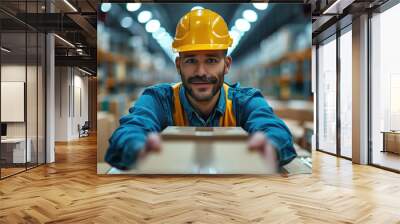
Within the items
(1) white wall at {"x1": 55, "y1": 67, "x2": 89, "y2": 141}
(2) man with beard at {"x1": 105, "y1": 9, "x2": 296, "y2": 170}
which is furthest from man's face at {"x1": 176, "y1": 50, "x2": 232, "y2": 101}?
(1) white wall at {"x1": 55, "y1": 67, "x2": 89, "y2": 141}

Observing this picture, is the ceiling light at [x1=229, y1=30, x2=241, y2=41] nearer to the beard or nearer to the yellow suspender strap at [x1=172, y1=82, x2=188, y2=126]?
the beard

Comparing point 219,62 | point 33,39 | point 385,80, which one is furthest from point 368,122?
point 33,39

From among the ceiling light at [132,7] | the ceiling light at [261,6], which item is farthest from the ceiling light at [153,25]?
the ceiling light at [261,6]

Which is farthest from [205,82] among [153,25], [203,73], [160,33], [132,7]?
[132,7]

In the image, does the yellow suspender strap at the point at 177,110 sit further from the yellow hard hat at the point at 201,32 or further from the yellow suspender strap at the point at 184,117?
the yellow hard hat at the point at 201,32

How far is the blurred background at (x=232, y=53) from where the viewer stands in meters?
2.54

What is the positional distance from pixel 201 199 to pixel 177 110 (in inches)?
82.7

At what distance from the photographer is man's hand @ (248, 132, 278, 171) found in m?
2.33

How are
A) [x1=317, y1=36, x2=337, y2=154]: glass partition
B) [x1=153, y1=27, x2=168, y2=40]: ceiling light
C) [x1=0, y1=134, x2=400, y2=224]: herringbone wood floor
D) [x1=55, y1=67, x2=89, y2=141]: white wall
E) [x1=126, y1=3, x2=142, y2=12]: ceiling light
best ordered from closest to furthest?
[x1=126, y1=3, x2=142, y2=12]: ceiling light, [x1=153, y1=27, x2=168, y2=40]: ceiling light, [x1=0, y1=134, x2=400, y2=224]: herringbone wood floor, [x1=317, y1=36, x2=337, y2=154]: glass partition, [x1=55, y1=67, x2=89, y2=141]: white wall

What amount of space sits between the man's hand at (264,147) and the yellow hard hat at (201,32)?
60cm

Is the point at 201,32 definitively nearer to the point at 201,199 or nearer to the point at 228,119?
the point at 228,119

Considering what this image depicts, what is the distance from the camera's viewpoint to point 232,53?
259 centimetres

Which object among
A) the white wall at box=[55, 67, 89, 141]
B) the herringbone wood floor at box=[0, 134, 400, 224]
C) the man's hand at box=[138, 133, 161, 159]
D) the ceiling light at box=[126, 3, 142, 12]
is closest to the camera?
the man's hand at box=[138, 133, 161, 159]

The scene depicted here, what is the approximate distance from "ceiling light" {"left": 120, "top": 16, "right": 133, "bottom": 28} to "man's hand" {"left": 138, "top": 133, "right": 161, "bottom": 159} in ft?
2.55
